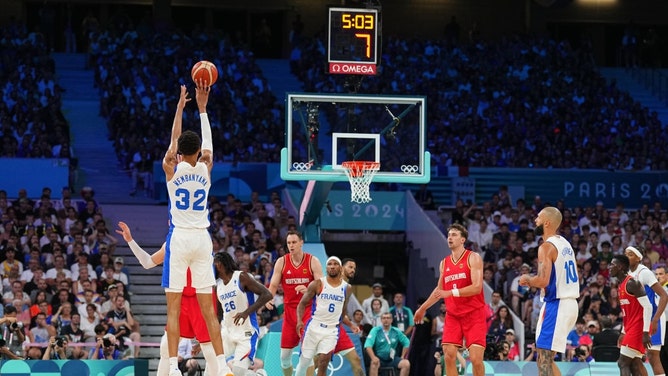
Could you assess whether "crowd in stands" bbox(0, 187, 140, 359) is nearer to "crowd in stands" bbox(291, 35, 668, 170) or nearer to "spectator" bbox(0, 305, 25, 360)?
"spectator" bbox(0, 305, 25, 360)

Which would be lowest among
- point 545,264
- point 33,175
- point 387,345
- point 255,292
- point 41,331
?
point 387,345

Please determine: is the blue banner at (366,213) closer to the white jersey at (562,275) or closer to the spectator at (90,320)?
the spectator at (90,320)

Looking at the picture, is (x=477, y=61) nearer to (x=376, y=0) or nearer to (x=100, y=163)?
(x=100, y=163)

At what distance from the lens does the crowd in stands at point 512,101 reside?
2900 cm

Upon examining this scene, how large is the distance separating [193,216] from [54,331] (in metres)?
8.22

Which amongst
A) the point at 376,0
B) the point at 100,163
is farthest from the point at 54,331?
the point at 100,163

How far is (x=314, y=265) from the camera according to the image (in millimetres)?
14883

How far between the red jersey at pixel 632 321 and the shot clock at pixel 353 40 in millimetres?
4838

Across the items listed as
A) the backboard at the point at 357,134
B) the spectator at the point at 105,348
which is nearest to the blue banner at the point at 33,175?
the spectator at the point at 105,348

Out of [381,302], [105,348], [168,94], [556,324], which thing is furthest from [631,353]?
[168,94]

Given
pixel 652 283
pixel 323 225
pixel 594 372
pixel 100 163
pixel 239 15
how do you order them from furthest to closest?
pixel 239 15, pixel 100 163, pixel 323 225, pixel 594 372, pixel 652 283

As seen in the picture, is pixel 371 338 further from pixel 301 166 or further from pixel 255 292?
pixel 255 292

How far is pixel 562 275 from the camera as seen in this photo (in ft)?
41.1

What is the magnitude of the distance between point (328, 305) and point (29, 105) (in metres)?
14.5
